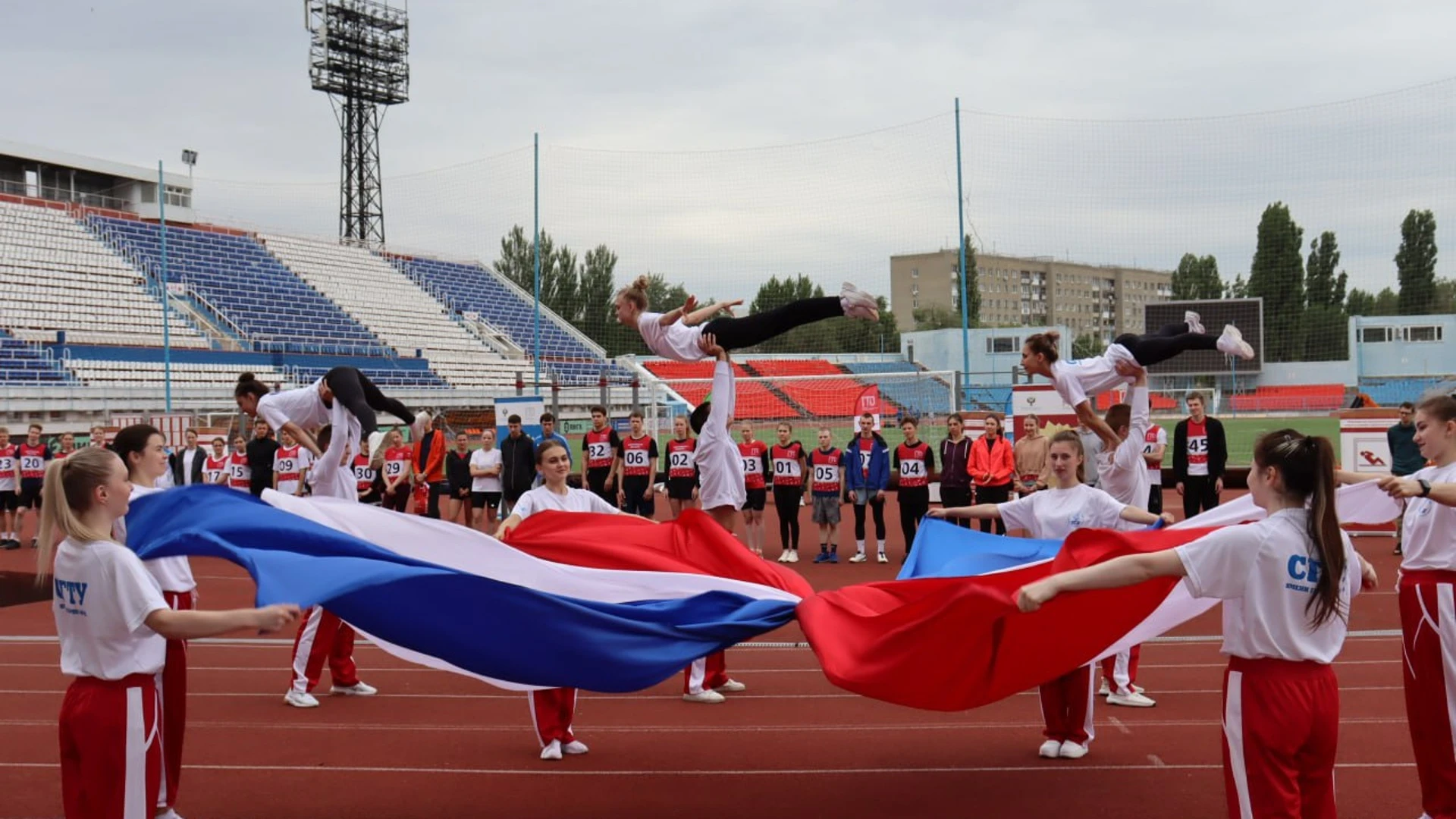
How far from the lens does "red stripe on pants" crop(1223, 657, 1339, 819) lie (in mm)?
3727

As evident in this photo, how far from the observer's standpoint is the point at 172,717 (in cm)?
514

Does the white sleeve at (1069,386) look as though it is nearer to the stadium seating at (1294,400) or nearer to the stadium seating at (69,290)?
the stadium seating at (69,290)

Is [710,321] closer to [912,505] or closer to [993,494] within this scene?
[993,494]

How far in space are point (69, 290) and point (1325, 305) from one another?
30.3 metres

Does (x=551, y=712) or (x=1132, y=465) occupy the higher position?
(x=1132, y=465)

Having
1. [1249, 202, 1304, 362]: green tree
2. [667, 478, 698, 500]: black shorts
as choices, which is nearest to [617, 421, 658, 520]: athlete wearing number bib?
[667, 478, 698, 500]: black shorts

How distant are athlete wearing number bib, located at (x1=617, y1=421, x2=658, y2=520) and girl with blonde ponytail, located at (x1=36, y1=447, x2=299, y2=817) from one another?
10.9m

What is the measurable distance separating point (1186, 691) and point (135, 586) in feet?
20.1

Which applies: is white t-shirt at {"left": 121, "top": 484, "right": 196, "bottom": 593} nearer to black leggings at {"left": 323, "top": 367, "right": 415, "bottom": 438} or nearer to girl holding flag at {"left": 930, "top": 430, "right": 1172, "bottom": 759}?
black leggings at {"left": 323, "top": 367, "right": 415, "bottom": 438}

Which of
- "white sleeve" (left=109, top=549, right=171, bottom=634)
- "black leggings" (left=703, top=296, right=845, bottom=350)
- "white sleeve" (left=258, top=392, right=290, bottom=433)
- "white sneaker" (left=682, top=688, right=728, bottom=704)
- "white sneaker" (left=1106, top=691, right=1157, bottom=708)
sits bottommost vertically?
"white sneaker" (left=682, top=688, right=728, bottom=704)

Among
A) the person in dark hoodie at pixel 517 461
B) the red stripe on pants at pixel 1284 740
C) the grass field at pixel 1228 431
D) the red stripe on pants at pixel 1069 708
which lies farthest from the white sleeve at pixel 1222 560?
the grass field at pixel 1228 431

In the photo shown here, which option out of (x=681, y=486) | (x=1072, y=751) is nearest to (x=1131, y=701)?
(x=1072, y=751)

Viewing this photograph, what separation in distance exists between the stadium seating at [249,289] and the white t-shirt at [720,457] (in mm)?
27081

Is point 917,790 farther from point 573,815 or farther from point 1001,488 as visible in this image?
point 1001,488
